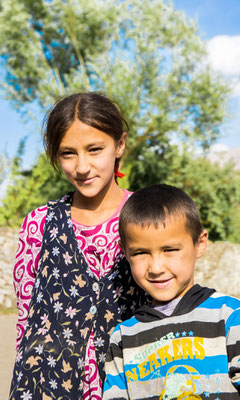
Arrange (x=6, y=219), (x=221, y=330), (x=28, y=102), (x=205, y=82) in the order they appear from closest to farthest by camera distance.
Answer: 1. (x=221, y=330)
2. (x=6, y=219)
3. (x=205, y=82)
4. (x=28, y=102)

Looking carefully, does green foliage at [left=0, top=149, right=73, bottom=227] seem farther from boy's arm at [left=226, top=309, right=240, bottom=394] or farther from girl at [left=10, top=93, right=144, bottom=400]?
boy's arm at [left=226, top=309, right=240, bottom=394]

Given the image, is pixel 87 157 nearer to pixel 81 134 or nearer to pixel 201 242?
pixel 81 134

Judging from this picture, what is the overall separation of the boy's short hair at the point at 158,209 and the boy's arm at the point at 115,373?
369mm

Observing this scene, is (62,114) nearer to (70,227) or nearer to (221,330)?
(70,227)

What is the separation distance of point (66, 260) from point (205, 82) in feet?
36.4

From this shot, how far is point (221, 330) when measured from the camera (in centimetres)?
138

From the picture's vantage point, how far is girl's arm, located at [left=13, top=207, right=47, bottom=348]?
205cm

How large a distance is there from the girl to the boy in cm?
26

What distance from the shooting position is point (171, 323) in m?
1.47

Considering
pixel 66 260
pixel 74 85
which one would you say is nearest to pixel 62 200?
pixel 66 260

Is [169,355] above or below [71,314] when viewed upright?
below

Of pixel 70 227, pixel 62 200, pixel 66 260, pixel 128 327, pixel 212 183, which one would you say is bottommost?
pixel 128 327

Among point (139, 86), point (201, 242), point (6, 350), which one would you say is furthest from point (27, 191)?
point (201, 242)

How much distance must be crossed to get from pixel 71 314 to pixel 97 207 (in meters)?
0.51
